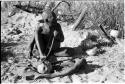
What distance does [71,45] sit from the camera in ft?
17.8

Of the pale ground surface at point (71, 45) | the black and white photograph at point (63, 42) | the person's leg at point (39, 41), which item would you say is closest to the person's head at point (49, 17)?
the black and white photograph at point (63, 42)

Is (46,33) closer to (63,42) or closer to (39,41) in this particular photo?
(39,41)

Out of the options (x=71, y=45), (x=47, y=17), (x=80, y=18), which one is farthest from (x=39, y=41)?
(x=80, y=18)

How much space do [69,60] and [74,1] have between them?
2.52 metres

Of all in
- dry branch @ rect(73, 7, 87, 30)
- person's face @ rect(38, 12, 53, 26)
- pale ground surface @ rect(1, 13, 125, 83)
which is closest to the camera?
pale ground surface @ rect(1, 13, 125, 83)

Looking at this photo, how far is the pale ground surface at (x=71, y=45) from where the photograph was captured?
165 inches

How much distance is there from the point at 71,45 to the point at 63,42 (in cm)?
19

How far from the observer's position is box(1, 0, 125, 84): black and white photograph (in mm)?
4254

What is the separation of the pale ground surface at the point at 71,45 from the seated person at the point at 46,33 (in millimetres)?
392

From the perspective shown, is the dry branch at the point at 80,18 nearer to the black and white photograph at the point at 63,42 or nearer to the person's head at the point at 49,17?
the black and white photograph at the point at 63,42

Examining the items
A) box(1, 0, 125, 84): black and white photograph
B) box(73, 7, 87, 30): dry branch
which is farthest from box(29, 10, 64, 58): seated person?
box(73, 7, 87, 30): dry branch

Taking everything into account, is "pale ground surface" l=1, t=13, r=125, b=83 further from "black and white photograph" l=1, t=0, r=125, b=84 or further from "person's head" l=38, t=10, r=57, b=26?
"person's head" l=38, t=10, r=57, b=26

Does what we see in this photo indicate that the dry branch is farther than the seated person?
Yes

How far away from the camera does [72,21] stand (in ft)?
20.3
